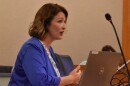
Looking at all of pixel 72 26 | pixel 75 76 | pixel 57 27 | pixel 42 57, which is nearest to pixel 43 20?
pixel 57 27

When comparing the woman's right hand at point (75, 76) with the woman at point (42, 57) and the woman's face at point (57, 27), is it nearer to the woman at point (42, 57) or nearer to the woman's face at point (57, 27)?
the woman at point (42, 57)

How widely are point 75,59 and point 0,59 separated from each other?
3.72ft

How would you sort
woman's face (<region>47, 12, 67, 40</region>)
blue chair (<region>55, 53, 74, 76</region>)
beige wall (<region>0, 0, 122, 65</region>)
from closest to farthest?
woman's face (<region>47, 12, 67, 40</region>) → blue chair (<region>55, 53, 74, 76</region>) → beige wall (<region>0, 0, 122, 65</region>)

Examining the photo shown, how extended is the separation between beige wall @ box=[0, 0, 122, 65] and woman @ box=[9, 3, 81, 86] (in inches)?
60.1

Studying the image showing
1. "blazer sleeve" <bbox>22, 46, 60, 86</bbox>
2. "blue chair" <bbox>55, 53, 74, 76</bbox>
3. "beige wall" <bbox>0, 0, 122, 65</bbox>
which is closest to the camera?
"blazer sleeve" <bbox>22, 46, 60, 86</bbox>

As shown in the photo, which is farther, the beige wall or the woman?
the beige wall

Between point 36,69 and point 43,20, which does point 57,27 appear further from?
point 36,69

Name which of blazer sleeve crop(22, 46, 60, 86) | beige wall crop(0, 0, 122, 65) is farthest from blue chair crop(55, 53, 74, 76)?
beige wall crop(0, 0, 122, 65)

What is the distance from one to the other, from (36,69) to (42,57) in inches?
4.4

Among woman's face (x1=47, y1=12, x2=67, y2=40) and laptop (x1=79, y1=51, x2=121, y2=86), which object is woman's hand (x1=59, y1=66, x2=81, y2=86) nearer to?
laptop (x1=79, y1=51, x2=121, y2=86)

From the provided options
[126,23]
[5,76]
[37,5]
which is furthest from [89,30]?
[5,76]

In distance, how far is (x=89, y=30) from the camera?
4172mm

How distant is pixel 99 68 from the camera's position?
1746 millimetres

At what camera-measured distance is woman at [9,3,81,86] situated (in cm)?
168
